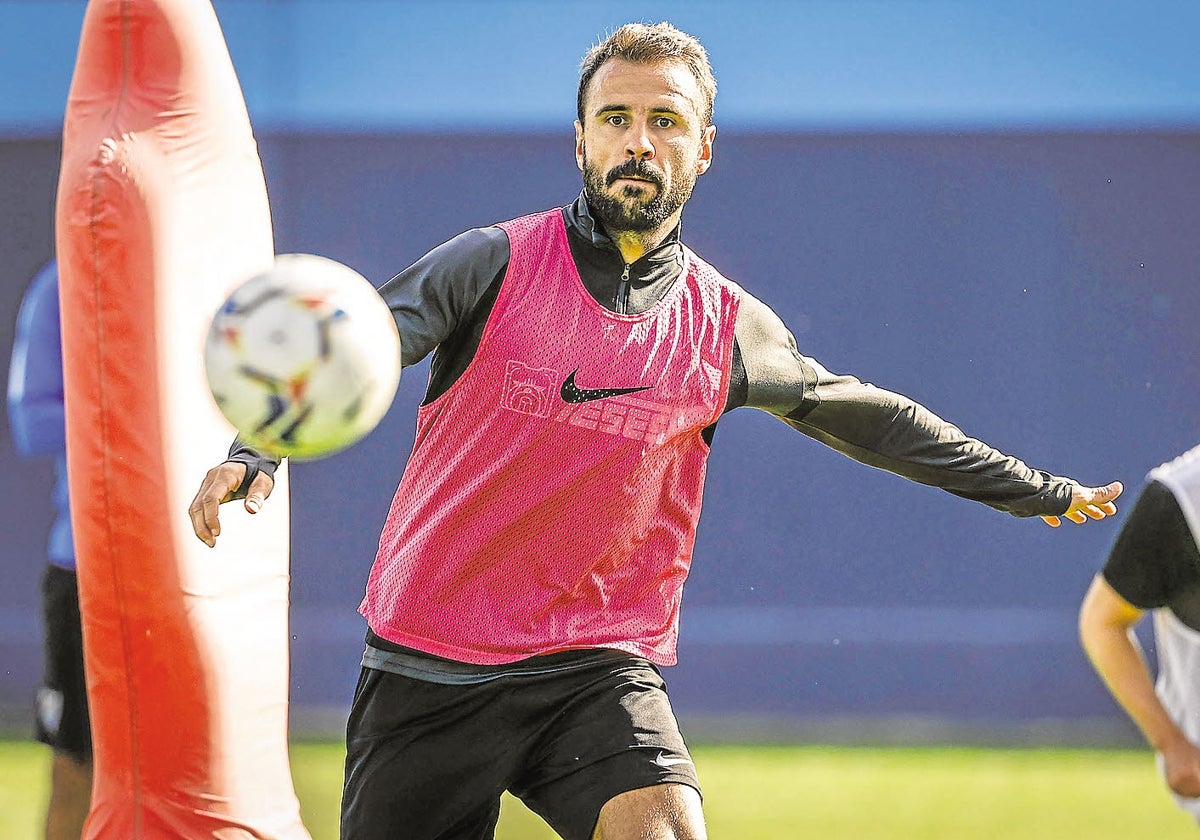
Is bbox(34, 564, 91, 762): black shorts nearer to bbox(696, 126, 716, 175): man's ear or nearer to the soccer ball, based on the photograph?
the soccer ball

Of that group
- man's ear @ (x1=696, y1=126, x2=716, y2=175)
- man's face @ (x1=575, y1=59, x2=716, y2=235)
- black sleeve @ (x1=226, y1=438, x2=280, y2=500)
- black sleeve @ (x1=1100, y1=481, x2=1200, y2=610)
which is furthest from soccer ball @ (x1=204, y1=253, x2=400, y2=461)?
black sleeve @ (x1=1100, y1=481, x2=1200, y2=610)

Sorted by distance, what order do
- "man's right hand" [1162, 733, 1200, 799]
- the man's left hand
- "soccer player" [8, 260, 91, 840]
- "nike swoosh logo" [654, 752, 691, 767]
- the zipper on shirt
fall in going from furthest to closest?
"soccer player" [8, 260, 91, 840]
the man's left hand
the zipper on shirt
"nike swoosh logo" [654, 752, 691, 767]
"man's right hand" [1162, 733, 1200, 799]

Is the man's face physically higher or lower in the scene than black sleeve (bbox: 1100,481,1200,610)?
higher

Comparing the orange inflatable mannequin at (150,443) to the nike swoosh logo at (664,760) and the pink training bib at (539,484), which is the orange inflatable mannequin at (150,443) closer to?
the pink training bib at (539,484)

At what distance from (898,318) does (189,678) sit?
6.25m

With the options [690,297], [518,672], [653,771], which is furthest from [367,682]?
[690,297]

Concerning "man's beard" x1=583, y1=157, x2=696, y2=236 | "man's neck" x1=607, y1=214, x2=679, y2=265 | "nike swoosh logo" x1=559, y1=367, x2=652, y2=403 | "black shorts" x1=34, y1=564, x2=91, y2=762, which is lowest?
A: "black shorts" x1=34, y1=564, x2=91, y2=762

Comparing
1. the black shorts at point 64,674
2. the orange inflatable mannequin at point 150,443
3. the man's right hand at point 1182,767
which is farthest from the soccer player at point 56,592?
the man's right hand at point 1182,767

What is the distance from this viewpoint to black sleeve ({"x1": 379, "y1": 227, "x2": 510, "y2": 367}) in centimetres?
309

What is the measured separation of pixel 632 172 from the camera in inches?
134

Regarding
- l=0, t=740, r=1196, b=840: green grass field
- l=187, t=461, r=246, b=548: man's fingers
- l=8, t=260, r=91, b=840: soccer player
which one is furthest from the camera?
l=0, t=740, r=1196, b=840: green grass field

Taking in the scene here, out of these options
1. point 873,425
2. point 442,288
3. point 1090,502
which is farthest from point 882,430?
point 442,288

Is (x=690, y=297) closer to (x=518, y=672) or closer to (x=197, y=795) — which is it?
(x=518, y=672)

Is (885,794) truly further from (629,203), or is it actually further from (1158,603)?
(629,203)
